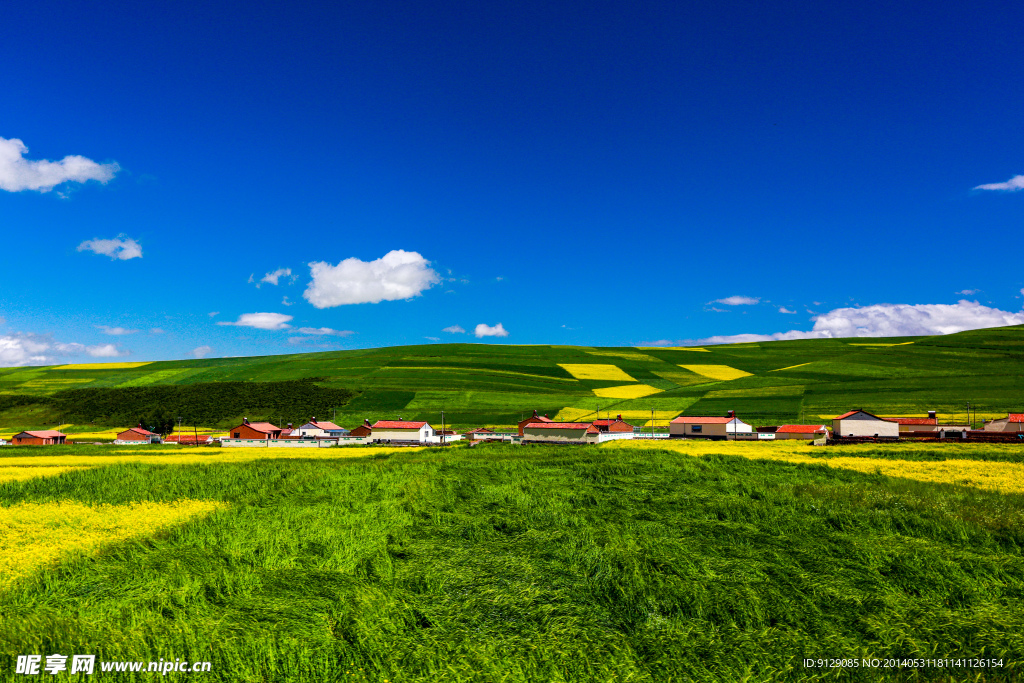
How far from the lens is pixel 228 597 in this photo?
1338 cm

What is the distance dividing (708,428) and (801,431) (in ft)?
39.9

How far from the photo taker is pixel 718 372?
156m

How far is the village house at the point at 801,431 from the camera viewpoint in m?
74.1

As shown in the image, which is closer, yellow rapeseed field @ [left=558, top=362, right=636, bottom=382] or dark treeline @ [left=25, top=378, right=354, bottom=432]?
dark treeline @ [left=25, top=378, right=354, bottom=432]

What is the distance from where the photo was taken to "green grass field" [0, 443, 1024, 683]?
33.9ft

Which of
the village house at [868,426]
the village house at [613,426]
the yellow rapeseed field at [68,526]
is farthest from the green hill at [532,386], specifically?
the yellow rapeseed field at [68,526]

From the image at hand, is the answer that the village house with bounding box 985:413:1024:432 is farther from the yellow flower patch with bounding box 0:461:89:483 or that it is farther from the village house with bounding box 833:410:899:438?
the yellow flower patch with bounding box 0:461:89:483

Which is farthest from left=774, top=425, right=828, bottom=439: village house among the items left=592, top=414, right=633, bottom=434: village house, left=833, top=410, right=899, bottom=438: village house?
left=592, top=414, right=633, bottom=434: village house

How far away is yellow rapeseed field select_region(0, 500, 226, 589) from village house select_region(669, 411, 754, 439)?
6940cm

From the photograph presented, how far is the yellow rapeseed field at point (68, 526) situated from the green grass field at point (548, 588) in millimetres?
1027

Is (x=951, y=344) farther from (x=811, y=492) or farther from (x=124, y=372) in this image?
(x=124, y=372)

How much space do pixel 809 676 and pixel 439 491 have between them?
61.1ft

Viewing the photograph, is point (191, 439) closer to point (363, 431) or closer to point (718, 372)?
point (363, 431)

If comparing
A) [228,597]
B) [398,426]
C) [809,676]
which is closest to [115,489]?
[228,597]
